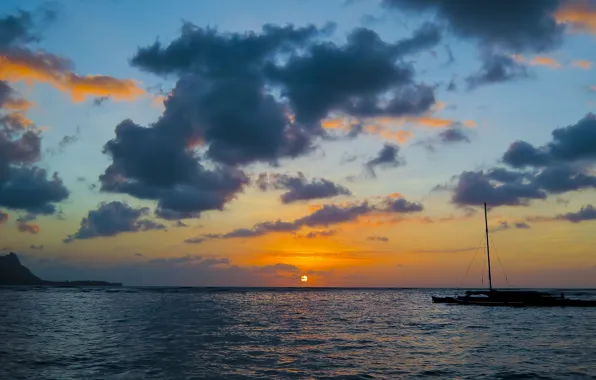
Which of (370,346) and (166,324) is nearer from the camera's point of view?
(370,346)

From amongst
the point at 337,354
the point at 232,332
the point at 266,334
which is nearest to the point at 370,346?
the point at 337,354

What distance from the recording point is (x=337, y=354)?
44.9m

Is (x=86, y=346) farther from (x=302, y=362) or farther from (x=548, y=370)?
(x=548, y=370)

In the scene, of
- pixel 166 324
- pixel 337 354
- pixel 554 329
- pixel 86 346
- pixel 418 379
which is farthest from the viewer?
pixel 166 324

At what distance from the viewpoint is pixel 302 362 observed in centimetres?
4059

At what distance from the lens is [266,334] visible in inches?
2450

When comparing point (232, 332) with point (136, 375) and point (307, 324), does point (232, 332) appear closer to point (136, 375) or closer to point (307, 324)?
point (307, 324)

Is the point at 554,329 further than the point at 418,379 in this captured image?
Yes

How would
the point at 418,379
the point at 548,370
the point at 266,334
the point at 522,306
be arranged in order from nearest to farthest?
the point at 418,379 → the point at 548,370 → the point at 266,334 → the point at 522,306

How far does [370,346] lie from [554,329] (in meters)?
36.1

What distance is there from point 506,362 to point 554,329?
35079mm

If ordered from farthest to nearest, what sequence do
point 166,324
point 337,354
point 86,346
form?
point 166,324 < point 86,346 < point 337,354

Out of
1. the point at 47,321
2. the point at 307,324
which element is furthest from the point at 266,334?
the point at 47,321

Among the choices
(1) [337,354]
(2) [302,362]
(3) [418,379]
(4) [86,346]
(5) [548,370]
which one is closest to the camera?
(3) [418,379]
